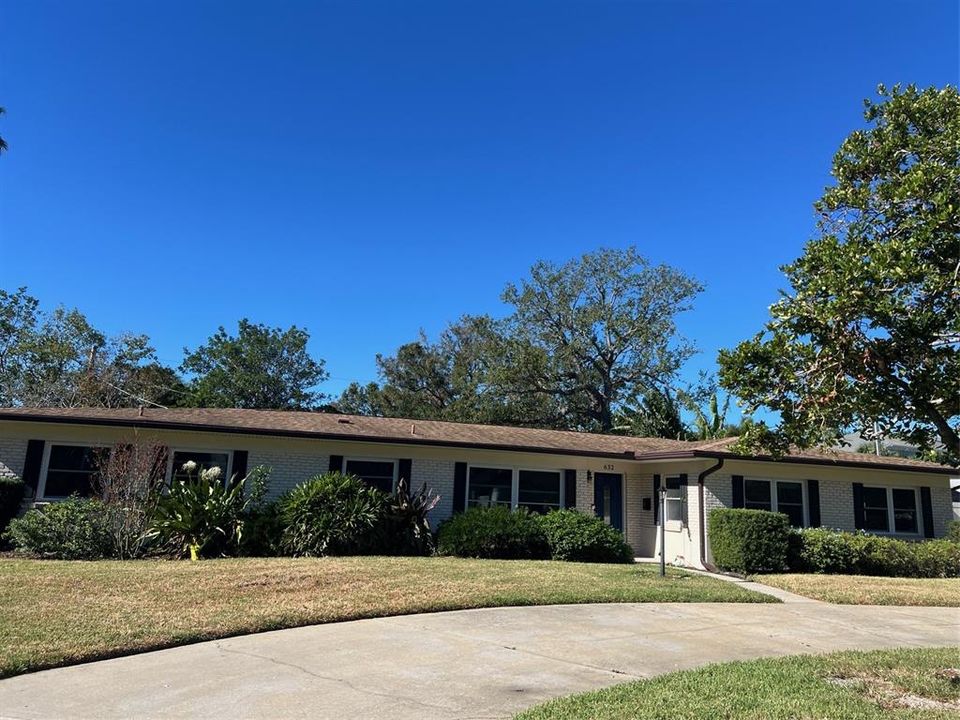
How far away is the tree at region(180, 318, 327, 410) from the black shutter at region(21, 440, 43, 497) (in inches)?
1048

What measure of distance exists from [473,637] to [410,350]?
39270 mm

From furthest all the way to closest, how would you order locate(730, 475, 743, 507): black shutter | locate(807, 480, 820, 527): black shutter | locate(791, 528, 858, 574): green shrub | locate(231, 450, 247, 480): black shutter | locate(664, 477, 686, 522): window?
locate(807, 480, 820, 527): black shutter → locate(664, 477, 686, 522): window → locate(730, 475, 743, 507): black shutter → locate(231, 450, 247, 480): black shutter → locate(791, 528, 858, 574): green shrub

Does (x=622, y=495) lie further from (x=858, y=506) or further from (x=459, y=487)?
(x=858, y=506)

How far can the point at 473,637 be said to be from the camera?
297 inches

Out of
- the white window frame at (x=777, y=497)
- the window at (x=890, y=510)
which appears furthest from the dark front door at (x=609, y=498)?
the window at (x=890, y=510)

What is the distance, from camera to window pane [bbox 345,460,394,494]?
55.1 ft

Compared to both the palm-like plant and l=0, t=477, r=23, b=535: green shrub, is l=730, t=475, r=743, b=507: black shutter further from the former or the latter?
l=0, t=477, r=23, b=535: green shrub

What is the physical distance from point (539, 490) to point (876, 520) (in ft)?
29.9

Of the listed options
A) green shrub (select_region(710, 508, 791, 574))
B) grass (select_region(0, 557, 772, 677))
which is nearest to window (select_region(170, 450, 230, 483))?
grass (select_region(0, 557, 772, 677))

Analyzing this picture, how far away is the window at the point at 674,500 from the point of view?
17359 mm

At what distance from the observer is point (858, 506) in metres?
18.2

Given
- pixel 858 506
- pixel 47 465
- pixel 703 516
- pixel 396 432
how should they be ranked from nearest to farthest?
1. pixel 47 465
2. pixel 703 516
3. pixel 396 432
4. pixel 858 506

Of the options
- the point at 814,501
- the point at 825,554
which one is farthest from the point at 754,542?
the point at 814,501

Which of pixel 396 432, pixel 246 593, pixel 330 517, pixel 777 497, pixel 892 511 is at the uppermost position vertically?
pixel 396 432
